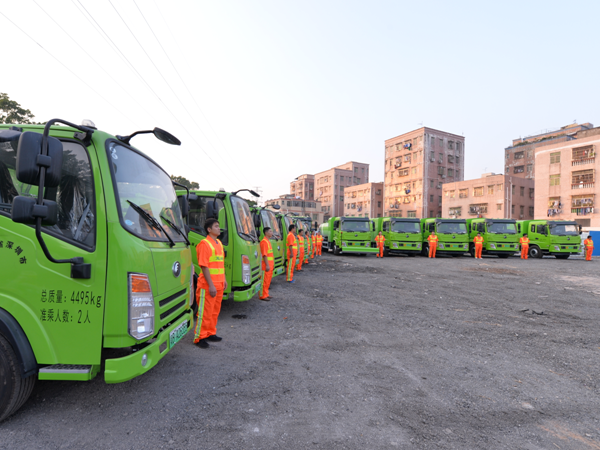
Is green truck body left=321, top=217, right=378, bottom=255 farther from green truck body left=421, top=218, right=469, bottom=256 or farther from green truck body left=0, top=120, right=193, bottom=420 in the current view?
green truck body left=0, top=120, right=193, bottom=420

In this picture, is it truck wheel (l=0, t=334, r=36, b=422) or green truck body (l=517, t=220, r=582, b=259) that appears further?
green truck body (l=517, t=220, r=582, b=259)

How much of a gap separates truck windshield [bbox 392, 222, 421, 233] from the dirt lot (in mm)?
13531

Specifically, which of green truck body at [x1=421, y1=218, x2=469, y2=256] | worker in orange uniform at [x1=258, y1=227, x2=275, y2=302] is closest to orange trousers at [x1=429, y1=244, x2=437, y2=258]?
green truck body at [x1=421, y1=218, x2=469, y2=256]

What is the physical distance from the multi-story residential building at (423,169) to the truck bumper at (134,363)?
5789cm

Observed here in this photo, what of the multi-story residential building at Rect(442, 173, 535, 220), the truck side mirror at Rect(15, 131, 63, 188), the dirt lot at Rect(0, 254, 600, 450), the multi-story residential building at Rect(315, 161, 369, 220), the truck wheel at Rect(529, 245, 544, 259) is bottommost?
the dirt lot at Rect(0, 254, 600, 450)

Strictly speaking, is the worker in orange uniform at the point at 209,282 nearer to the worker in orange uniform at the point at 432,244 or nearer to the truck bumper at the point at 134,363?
the truck bumper at the point at 134,363

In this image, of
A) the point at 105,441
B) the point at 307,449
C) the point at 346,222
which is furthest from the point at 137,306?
the point at 346,222

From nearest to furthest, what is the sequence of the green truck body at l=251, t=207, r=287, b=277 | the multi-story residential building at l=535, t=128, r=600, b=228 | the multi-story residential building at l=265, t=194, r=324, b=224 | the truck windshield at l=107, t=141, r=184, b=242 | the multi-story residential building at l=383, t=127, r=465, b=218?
the truck windshield at l=107, t=141, r=184, b=242 < the green truck body at l=251, t=207, r=287, b=277 < the multi-story residential building at l=535, t=128, r=600, b=228 < the multi-story residential building at l=383, t=127, r=465, b=218 < the multi-story residential building at l=265, t=194, r=324, b=224

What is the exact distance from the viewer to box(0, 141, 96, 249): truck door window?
8.71 ft

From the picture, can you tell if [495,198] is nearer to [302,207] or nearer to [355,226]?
[355,226]

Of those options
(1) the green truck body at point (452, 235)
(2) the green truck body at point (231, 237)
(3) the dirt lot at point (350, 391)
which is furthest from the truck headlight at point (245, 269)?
(1) the green truck body at point (452, 235)

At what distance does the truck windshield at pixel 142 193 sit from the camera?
2848 mm

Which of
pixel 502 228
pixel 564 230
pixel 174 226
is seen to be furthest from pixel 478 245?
pixel 174 226

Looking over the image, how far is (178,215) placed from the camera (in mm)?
3838
